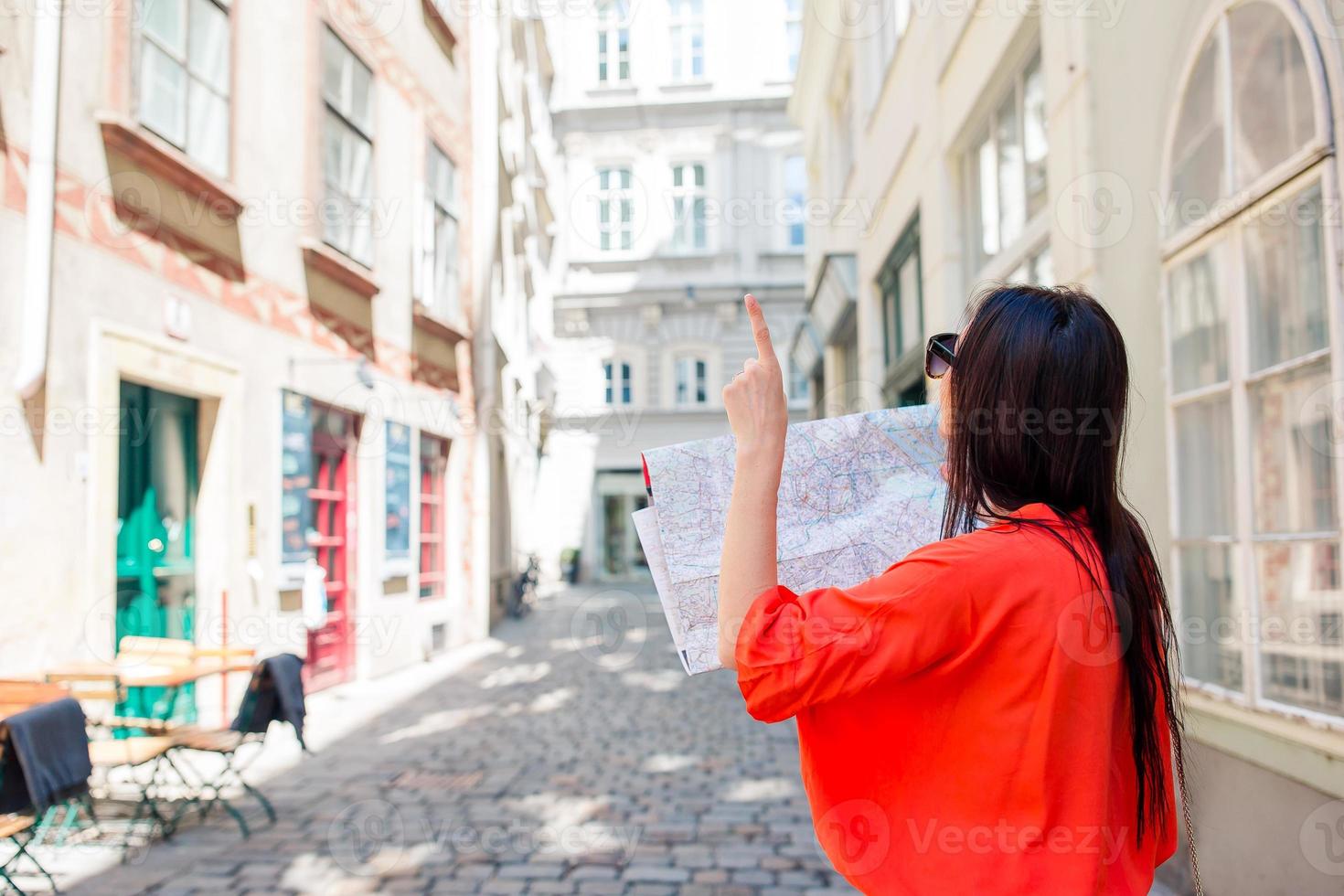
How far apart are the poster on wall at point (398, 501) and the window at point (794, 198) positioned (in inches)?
653

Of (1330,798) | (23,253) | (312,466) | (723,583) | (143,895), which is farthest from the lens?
(312,466)

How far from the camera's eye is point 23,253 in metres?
5.42

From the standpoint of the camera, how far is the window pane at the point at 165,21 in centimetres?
661

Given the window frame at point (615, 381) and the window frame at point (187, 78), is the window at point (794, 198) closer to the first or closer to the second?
the window frame at point (615, 381)

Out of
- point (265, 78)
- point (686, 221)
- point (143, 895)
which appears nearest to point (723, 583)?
point (143, 895)

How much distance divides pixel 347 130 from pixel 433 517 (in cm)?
491

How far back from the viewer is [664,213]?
26016 mm

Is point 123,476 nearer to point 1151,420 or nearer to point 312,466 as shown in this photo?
point 312,466

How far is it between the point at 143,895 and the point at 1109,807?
4.17 metres

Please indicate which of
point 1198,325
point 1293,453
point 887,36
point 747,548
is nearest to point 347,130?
point 887,36

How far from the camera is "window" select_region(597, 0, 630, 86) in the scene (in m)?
26.2

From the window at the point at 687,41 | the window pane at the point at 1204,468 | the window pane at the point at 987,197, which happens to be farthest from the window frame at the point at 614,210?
the window pane at the point at 1204,468

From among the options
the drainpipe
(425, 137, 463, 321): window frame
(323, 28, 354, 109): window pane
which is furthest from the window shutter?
the drainpipe

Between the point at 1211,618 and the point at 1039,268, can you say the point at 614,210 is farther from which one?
the point at 1211,618
